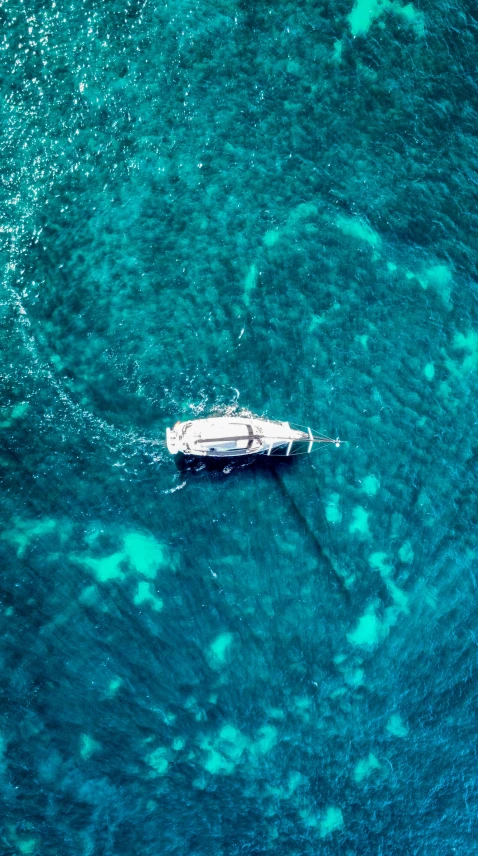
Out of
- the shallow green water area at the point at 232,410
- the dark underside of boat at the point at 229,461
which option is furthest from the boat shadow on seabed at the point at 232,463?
the shallow green water area at the point at 232,410

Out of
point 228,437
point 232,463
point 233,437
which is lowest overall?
point 232,463

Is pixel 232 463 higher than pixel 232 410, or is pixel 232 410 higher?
pixel 232 410

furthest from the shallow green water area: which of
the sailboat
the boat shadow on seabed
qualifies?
the sailboat

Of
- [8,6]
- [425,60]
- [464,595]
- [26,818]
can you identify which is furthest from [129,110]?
[26,818]

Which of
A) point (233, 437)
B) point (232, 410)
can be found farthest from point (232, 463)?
point (232, 410)

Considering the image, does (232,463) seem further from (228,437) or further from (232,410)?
(232,410)

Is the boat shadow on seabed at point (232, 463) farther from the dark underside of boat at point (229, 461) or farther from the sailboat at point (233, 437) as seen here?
the sailboat at point (233, 437)
